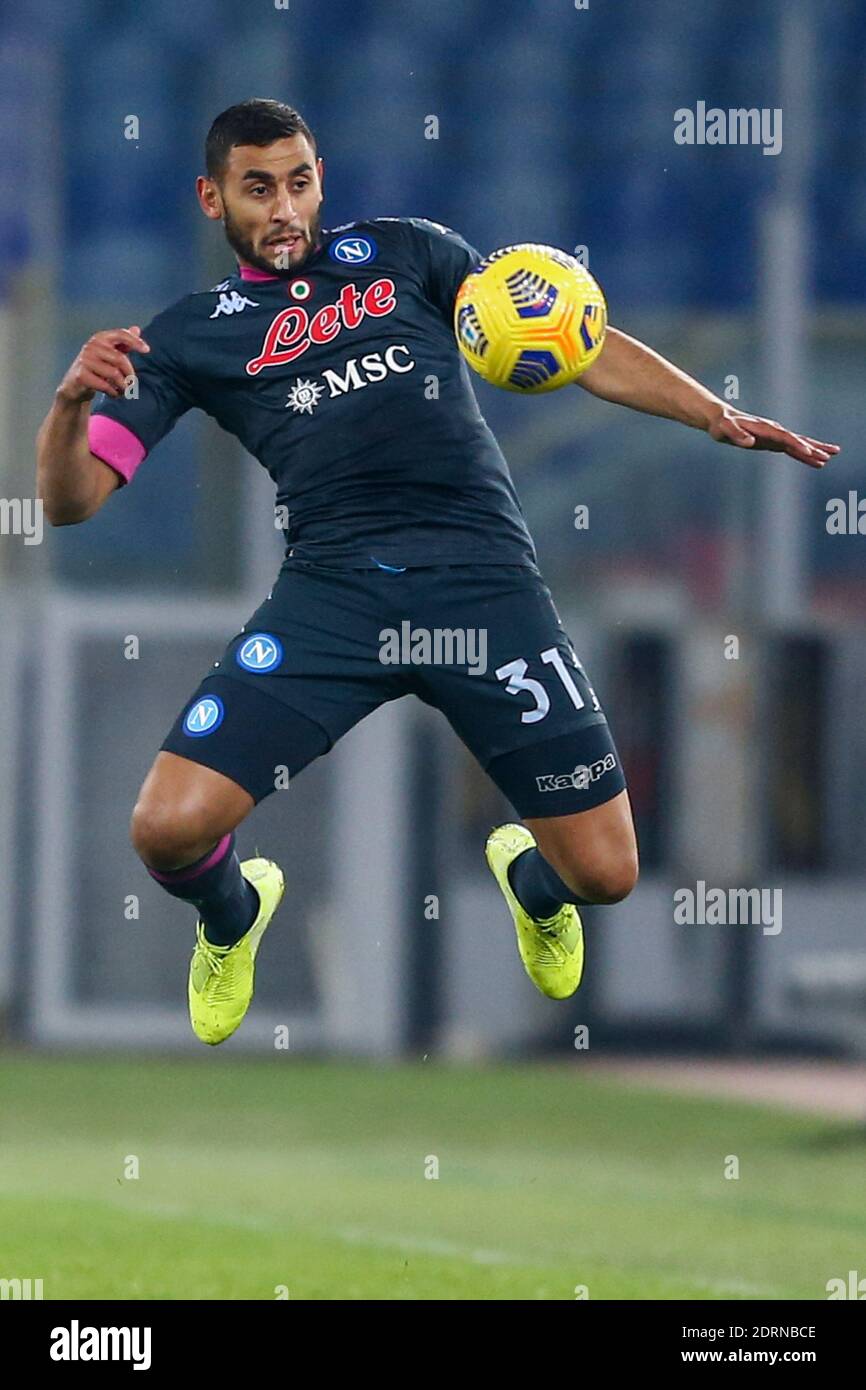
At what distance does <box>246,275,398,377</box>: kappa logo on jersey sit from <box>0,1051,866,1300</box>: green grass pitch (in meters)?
2.24

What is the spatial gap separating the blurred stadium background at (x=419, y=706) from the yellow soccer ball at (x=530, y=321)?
625cm

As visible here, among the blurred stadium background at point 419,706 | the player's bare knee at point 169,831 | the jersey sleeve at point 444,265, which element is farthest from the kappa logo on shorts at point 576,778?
the blurred stadium background at point 419,706

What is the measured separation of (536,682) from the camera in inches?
229

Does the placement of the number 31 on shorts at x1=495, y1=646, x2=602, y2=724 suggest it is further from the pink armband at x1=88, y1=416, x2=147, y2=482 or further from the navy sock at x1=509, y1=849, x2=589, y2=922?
the pink armband at x1=88, y1=416, x2=147, y2=482

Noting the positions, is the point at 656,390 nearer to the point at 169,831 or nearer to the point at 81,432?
the point at 81,432

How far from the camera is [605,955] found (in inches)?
532

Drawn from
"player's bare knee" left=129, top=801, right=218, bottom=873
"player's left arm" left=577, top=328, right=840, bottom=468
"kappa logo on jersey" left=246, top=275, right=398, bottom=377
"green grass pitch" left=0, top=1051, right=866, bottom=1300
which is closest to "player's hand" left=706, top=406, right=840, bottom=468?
"player's left arm" left=577, top=328, right=840, bottom=468

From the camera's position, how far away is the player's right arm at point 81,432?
517 centimetres

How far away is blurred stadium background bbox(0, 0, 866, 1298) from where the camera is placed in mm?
13000

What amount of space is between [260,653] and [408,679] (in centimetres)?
35

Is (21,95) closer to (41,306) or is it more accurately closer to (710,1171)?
(41,306)

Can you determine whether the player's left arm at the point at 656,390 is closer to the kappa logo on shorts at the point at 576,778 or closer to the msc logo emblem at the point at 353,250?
the msc logo emblem at the point at 353,250

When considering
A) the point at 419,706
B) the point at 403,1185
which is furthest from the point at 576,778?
the point at 419,706
